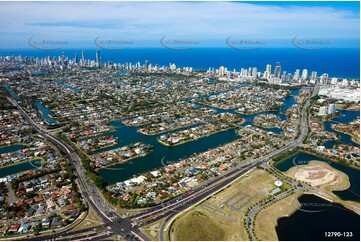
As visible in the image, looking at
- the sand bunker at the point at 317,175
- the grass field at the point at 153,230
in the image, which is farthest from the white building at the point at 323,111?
the grass field at the point at 153,230

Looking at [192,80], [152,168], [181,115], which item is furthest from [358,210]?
[192,80]

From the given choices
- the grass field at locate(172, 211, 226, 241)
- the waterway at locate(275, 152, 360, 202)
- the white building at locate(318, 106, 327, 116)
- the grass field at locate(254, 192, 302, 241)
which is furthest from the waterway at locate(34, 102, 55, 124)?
the white building at locate(318, 106, 327, 116)

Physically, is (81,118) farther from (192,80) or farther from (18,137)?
(192,80)

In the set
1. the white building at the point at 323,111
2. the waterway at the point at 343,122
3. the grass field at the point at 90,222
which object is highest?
the white building at the point at 323,111

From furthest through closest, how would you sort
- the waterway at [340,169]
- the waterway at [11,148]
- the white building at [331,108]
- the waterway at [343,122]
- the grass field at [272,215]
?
the white building at [331,108]
the waterway at [343,122]
the waterway at [11,148]
the waterway at [340,169]
the grass field at [272,215]

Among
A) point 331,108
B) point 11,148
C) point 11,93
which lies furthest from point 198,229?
point 11,93

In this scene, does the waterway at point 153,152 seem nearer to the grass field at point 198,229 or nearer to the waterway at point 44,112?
the grass field at point 198,229

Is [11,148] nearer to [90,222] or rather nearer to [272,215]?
[90,222]
